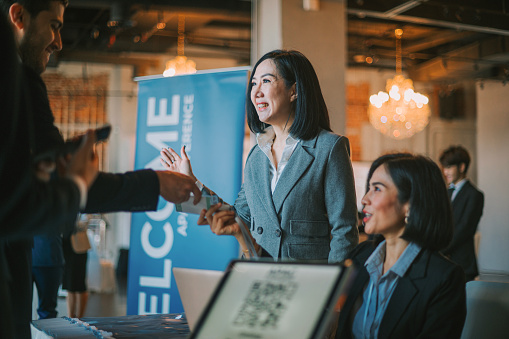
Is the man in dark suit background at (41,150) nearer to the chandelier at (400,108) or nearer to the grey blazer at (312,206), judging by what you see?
the grey blazer at (312,206)

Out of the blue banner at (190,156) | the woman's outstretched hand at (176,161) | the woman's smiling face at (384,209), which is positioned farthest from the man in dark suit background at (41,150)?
the blue banner at (190,156)

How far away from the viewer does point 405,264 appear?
1.68 m

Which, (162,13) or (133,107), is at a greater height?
(162,13)

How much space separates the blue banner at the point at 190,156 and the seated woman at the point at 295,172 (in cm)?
134

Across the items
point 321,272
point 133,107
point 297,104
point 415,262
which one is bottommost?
point 415,262

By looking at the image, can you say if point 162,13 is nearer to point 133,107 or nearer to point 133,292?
point 133,107

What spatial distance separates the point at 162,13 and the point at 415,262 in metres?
7.84

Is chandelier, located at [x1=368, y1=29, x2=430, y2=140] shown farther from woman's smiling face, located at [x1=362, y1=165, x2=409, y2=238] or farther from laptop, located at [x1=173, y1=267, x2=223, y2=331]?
laptop, located at [x1=173, y1=267, x2=223, y2=331]

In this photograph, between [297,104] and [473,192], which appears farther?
[473,192]

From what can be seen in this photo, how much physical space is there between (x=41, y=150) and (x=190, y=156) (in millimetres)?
2408

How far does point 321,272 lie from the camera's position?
0.89 m

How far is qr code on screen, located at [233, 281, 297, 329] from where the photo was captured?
88cm

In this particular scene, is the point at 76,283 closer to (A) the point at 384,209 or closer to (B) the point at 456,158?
(B) the point at 456,158

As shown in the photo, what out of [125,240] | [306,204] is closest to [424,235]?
[306,204]
